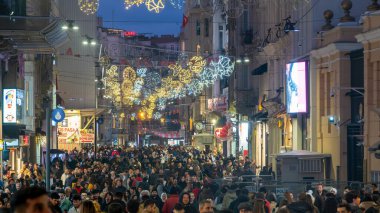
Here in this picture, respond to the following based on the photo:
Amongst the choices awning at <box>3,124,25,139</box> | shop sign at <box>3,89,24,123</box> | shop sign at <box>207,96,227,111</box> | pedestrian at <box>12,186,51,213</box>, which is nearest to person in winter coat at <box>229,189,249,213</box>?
pedestrian at <box>12,186,51,213</box>

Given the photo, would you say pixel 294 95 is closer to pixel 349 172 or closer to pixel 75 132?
pixel 349 172

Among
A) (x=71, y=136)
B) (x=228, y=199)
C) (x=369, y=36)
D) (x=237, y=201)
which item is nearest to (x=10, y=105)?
(x=369, y=36)

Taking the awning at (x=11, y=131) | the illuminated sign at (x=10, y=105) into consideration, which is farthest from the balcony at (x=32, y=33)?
the awning at (x=11, y=131)

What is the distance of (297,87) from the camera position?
4269 cm

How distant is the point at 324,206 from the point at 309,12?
23992 millimetres

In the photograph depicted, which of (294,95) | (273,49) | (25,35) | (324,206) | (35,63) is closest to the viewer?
(324,206)

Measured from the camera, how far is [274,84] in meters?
52.7

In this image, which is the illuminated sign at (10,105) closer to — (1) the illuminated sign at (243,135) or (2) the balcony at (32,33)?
(2) the balcony at (32,33)

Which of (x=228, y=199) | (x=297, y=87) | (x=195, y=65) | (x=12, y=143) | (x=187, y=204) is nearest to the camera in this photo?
(x=187, y=204)

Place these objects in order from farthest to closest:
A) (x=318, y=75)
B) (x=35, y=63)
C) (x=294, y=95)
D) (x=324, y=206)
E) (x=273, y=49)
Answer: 1. (x=35, y=63)
2. (x=273, y=49)
3. (x=294, y=95)
4. (x=318, y=75)
5. (x=324, y=206)

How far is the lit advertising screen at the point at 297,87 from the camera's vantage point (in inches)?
1655

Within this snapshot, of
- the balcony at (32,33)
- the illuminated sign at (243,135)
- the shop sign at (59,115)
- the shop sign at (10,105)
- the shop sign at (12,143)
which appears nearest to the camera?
the shop sign at (59,115)

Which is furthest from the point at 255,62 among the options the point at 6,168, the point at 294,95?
the point at 6,168

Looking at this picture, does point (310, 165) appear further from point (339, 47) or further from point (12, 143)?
point (12, 143)
